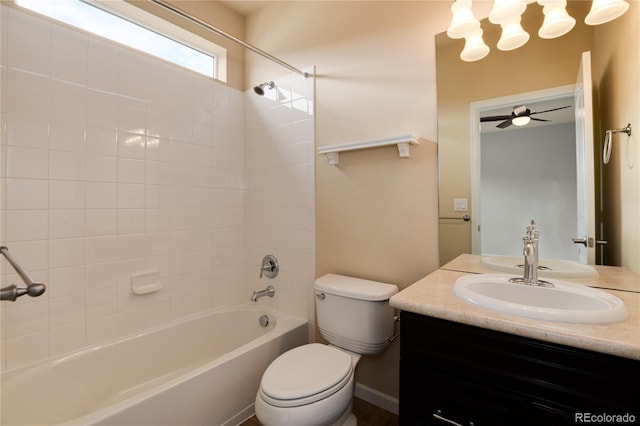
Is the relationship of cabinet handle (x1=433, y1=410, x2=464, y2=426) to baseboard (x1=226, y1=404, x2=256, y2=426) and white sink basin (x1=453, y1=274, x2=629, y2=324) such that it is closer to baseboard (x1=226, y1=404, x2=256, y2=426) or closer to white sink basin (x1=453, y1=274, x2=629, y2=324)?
white sink basin (x1=453, y1=274, x2=629, y2=324)

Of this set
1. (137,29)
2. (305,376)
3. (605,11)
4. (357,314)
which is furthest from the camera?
(137,29)

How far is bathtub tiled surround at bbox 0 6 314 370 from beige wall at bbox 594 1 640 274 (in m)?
1.45

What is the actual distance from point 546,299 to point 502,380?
0.43 m

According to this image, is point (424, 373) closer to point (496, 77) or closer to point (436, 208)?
point (436, 208)

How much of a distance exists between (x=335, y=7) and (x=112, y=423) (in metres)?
2.41

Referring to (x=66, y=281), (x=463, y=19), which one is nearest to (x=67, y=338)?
(x=66, y=281)

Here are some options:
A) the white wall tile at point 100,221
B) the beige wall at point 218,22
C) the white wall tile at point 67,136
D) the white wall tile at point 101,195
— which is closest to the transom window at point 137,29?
the beige wall at point 218,22

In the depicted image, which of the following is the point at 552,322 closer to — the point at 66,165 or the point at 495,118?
the point at 495,118

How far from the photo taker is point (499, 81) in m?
1.36

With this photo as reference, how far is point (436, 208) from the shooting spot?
1531 millimetres

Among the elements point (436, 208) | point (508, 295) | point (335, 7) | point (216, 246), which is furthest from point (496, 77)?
point (216, 246)

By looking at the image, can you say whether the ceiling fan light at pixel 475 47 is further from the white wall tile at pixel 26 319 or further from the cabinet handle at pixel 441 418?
the white wall tile at pixel 26 319

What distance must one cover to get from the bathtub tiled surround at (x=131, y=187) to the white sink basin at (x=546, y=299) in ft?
3.65

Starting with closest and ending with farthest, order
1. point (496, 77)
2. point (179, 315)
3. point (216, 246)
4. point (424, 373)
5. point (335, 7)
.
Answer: point (424, 373), point (496, 77), point (335, 7), point (179, 315), point (216, 246)
